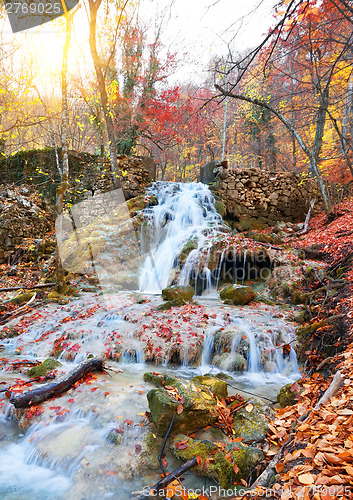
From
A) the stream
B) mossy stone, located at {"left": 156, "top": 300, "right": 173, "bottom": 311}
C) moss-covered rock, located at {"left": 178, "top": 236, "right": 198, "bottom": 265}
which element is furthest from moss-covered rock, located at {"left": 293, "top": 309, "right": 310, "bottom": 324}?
moss-covered rock, located at {"left": 178, "top": 236, "right": 198, "bottom": 265}

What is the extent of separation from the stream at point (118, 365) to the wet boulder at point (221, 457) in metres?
0.12

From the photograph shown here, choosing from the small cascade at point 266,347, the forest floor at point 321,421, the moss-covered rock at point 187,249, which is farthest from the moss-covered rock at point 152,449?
the moss-covered rock at point 187,249

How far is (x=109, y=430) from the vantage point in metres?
3.09

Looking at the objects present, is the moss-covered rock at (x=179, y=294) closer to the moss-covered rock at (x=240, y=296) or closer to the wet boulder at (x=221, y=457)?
the moss-covered rock at (x=240, y=296)

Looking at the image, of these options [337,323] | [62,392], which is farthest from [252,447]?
[62,392]

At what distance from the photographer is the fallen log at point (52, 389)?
3.43m

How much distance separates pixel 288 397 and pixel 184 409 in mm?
1379

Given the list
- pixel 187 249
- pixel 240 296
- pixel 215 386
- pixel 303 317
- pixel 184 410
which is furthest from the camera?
pixel 187 249

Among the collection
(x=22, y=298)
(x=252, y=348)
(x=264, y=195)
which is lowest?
(x=252, y=348)

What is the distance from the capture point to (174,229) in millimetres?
11648

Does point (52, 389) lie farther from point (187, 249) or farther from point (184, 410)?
point (187, 249)

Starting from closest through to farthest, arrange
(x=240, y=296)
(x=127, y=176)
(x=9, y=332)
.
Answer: (x=9, y=332) < (x=240, y=296) < (x=127, y=176)

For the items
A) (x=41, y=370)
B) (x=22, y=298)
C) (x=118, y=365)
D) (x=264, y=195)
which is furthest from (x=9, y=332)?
(x=264, y=195)

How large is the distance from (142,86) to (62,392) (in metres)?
18.0
